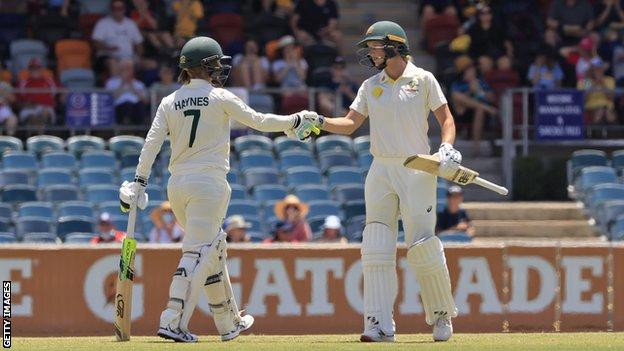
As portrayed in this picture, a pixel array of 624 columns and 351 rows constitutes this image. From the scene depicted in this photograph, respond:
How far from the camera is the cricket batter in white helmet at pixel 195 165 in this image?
12148 millimetres

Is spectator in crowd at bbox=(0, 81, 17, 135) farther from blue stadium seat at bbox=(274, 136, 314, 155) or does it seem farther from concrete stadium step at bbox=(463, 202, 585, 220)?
concrete stadium step at bbox=(463, 202, 585, 220)

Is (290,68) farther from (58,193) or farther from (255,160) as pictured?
(58,193)

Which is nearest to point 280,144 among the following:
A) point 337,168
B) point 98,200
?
point 337,168

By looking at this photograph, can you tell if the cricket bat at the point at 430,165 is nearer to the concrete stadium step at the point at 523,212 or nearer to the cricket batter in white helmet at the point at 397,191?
the cricket batter in white helmet at the point at 397,191

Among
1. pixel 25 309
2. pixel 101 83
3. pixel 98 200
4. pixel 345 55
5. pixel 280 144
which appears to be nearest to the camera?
pixel 25 309

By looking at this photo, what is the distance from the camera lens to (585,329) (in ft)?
48.7

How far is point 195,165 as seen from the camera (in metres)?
12.2

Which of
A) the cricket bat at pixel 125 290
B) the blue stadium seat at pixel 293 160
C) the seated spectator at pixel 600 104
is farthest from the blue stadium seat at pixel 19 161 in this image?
the cricket bat at pixel 125 290

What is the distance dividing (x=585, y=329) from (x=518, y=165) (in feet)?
20.8

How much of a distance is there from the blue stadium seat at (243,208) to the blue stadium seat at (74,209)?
1.51 m

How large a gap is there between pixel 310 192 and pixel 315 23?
443cm

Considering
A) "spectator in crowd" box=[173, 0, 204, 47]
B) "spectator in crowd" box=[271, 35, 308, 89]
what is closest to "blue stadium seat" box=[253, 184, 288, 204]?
"spectator in crowd" box=[271, 35, 308, 89]

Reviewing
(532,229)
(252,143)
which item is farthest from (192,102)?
(532,229)

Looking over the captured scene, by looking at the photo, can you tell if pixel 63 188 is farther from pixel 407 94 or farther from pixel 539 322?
pixel 407 94
